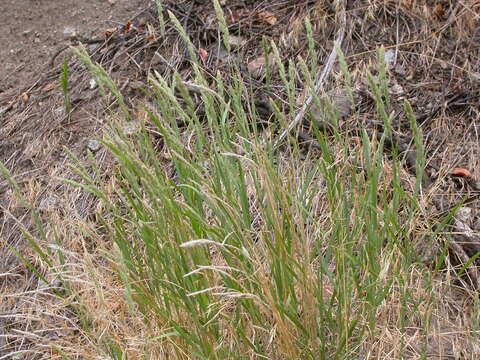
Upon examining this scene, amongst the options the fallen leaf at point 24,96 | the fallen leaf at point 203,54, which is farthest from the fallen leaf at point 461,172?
the fallen leaf at point 24,96

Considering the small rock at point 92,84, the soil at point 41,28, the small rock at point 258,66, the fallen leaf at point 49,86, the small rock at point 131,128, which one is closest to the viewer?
the small rock at point 131,128

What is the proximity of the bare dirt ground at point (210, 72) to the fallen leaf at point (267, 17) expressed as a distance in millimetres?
21

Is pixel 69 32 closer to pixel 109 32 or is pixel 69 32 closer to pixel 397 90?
pixel 109 32

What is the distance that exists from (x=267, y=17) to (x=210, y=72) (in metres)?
0.49

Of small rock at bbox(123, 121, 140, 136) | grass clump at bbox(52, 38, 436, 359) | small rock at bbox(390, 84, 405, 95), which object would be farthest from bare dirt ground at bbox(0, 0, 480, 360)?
grass clump at bbox(52, 38, 436, 359)

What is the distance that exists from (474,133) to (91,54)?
85.9 inches

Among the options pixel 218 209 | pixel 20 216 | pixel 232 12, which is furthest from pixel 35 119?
pixel 218 209

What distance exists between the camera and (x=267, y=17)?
355cm

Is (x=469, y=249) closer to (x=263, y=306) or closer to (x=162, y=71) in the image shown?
(x=263, y=306)

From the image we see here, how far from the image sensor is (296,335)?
1854 millimetres

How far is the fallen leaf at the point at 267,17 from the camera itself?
3.53m

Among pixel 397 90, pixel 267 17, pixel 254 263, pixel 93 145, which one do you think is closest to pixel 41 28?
pixel 93 145

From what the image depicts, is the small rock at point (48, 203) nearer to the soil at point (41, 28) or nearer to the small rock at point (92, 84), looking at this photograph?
the small rock at point (92, 84)

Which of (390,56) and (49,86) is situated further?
(49,86)
